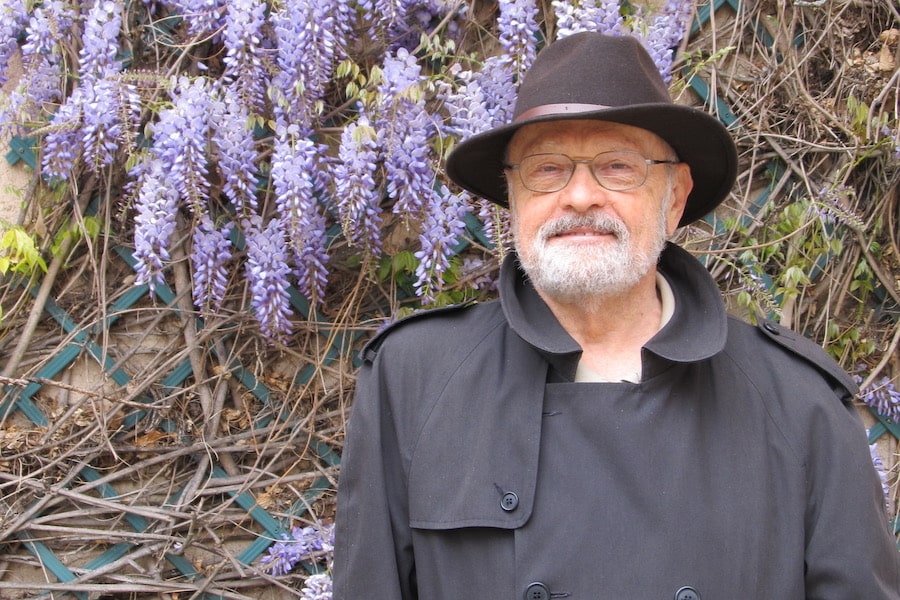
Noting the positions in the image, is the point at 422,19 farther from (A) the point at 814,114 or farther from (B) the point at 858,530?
(B) the point at 858,530

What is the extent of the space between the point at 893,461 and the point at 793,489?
155cm

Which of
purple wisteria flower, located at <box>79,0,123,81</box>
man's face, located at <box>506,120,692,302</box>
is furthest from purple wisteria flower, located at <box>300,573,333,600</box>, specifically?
purple wisteria flower, located at <box>79,0,123,81</box>

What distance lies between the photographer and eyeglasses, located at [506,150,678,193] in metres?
1.63

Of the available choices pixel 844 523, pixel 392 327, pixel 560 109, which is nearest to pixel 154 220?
pixel 392 327

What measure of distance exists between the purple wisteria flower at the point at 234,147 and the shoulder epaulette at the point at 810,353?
4.69 ft

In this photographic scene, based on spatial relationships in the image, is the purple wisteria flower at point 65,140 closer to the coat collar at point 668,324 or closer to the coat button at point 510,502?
the coat collar at point 668,324

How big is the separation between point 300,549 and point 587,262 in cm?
144

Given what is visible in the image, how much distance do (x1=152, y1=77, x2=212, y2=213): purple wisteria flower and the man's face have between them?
987 mm

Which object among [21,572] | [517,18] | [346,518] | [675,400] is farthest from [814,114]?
[21,572]

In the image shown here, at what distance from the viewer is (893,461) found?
2799mm

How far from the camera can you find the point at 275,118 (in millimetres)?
2461

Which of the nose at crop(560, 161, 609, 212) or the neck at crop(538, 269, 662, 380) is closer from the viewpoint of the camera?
the nose at crop(560, 161, 609, 212)

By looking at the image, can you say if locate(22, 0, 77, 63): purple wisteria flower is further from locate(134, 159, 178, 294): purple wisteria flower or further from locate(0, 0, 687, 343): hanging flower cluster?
locate(134, 159, 178, 294): purple wisteria flower

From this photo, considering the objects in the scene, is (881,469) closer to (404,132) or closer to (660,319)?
(660,319)
